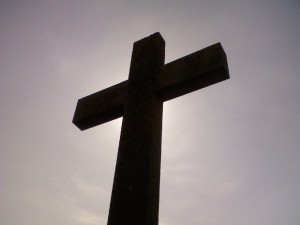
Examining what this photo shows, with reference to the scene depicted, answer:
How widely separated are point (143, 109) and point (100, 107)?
75 cm

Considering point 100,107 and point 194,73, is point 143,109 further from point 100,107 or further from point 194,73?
point 100,107

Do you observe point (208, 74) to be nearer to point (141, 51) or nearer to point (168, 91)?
point (168, 91)

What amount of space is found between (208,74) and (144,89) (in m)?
0.64

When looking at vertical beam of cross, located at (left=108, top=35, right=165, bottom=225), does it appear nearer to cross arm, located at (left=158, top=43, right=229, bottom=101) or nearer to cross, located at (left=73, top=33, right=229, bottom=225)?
cross, located at (left=73, top=33, right=229, bottom=225)

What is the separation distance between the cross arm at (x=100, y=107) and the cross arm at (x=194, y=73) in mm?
485

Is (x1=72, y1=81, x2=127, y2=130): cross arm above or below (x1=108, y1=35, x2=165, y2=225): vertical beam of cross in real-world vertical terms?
above

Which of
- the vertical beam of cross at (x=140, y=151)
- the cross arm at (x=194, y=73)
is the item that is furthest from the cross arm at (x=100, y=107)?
the cross arm at (x=194, y=73)

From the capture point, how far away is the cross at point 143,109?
86.1 inches

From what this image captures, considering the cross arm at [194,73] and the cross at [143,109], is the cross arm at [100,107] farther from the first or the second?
the cross arm at [194,73]

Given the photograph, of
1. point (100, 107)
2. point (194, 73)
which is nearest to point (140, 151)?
point (194, 73)

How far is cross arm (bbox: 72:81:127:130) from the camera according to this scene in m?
3.10

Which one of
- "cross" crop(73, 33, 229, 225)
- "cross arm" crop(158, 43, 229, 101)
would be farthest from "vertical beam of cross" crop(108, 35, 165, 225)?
"cross arm" crop(158, 43, 229, 101)

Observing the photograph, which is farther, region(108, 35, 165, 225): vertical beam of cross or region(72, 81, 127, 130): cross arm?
region(72, 81, 127, 130): cross arm

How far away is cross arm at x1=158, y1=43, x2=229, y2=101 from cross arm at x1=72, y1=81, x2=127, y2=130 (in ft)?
1.59
